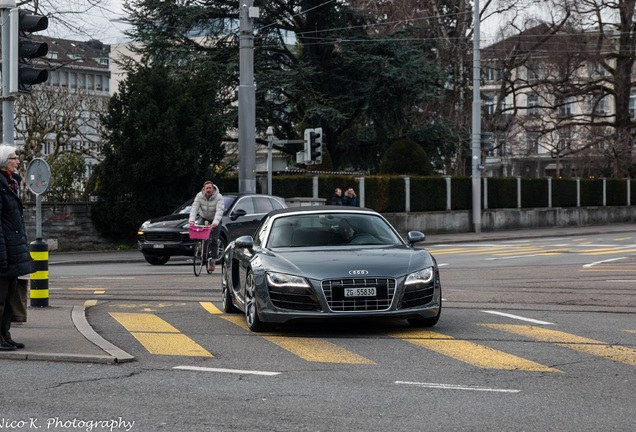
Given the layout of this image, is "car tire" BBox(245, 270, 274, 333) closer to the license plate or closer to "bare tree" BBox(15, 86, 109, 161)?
the license plate

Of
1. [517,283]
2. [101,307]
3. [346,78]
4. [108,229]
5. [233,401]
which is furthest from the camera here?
[346,78]

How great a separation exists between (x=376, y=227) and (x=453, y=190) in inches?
1246

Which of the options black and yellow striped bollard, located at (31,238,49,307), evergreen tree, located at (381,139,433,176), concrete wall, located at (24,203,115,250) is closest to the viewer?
black and yellow striped bollard, located at (31,238,49,307)

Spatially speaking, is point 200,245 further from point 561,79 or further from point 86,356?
point 561,79

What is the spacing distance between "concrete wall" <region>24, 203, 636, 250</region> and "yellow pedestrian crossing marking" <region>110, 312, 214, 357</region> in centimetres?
1769

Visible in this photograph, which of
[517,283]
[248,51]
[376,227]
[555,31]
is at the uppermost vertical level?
[555,31]

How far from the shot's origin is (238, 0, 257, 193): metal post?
27828 millimetres

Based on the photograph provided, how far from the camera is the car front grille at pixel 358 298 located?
953 cm

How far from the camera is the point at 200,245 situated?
1895cm

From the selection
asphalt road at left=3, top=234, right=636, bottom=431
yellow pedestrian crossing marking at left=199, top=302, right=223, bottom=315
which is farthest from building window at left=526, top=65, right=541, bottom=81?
yellow pedestrian crossing marking at left=199, top=302, right=223, bottom=315

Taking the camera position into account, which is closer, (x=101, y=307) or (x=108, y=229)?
(x=101, y=307)

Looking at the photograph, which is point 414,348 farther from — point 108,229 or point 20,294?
point 108,229

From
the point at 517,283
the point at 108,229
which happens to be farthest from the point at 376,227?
the point at 108,229

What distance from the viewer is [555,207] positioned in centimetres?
5038
